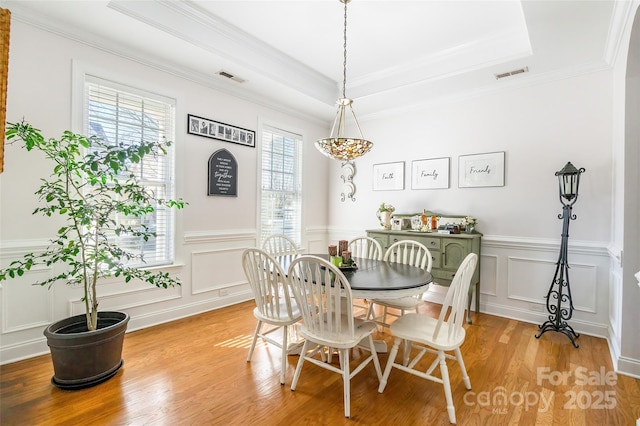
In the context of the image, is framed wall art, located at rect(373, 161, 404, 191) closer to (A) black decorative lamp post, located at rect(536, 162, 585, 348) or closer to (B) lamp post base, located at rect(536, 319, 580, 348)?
(A) black decorative lamp post, located at rect(536, 162, 585, 348)

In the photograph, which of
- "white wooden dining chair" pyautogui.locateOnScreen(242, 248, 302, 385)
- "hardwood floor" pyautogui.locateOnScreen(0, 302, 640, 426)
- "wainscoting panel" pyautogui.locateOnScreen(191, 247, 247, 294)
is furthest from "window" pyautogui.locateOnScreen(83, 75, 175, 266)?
"white wooden dining chair" pyautogui.locateOnScreen(242, 248, 302, 385)

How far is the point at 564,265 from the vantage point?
3.10 m

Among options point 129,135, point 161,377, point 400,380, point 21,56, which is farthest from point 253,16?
point 400,380

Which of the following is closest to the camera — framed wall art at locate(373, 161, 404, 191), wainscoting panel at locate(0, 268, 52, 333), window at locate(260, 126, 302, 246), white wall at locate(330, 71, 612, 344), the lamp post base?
wainscoting panel at locate(0, 268, 52, 333)

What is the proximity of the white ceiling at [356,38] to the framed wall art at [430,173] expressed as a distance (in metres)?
0.87

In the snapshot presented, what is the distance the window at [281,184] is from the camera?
173 inches

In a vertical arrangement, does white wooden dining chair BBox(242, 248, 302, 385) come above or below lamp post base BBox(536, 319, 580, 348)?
above

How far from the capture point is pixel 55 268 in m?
2.62

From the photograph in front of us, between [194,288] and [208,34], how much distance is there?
2.70m

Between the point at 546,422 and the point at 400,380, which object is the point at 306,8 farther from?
the point at 546,422

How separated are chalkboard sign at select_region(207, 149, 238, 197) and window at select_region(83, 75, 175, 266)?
465 millimetres

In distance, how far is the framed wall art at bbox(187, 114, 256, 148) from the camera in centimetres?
354

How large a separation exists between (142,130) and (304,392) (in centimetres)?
289

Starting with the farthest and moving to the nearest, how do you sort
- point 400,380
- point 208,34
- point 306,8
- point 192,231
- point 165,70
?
point 192,231, point 165,70, point 208,34, point 306,8, point 400,380
